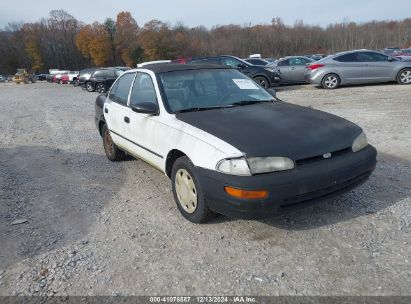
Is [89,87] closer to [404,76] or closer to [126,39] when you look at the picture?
[404,76]

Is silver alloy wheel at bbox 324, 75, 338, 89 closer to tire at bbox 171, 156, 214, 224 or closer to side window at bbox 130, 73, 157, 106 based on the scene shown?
side window at bbox 130, 73, 157, 106

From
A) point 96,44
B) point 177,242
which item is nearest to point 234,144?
point 177,242

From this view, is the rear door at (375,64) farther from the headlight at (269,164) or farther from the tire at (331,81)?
the headlight at (269,164)

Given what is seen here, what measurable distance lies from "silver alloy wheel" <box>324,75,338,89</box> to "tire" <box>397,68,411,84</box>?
2366 millimetres

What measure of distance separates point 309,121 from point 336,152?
48 centimetres

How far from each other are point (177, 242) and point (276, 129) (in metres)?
1.39

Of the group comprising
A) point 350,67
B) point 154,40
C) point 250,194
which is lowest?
point 250,194

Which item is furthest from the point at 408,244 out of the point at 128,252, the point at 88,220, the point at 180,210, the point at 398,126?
the point at 398,126

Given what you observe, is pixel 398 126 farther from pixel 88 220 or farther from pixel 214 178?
pixel 88 220

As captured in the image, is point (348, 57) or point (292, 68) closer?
point (348, 57)

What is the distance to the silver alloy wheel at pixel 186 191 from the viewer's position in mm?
3420

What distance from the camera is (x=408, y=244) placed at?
2.94 m

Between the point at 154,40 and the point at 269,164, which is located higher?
the point at 154,40

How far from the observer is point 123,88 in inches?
197
